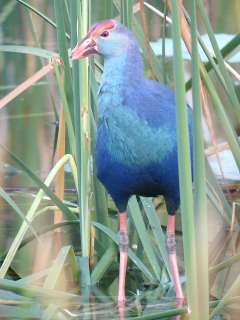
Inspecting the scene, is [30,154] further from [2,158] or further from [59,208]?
[59,208]

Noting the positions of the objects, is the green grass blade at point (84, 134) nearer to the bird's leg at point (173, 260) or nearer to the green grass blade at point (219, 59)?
the bird's leg at point (173, 260)

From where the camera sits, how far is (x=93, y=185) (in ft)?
10.0

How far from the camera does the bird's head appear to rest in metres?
2.69

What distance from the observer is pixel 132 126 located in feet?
8.57

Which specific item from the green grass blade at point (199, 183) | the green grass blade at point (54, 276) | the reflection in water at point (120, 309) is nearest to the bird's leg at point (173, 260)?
the reflection in water at point (120, 309)

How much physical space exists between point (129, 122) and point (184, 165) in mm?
577

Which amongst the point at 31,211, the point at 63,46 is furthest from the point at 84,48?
the point at 31,211

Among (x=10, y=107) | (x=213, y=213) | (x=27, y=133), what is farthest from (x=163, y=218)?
(x=10, y=107)

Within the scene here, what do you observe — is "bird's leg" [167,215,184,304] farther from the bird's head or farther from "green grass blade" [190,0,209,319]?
"green grass blade" [190,0,209,319]

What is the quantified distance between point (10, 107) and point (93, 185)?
77.6 inches

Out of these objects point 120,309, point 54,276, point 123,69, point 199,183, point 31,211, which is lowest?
point 120,309

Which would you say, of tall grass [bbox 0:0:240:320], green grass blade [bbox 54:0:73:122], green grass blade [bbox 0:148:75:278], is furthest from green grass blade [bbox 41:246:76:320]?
green grass blade [bbox 54:0:73:122]

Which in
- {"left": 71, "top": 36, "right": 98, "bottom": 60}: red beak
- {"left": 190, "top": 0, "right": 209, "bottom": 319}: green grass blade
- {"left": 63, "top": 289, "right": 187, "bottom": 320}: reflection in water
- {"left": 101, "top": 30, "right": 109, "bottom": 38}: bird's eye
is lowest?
{"left": 63, "top": 289, "right": 187, "bottom": 320}: reflection in water

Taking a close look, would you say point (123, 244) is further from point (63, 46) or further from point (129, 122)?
point (63, 46)
